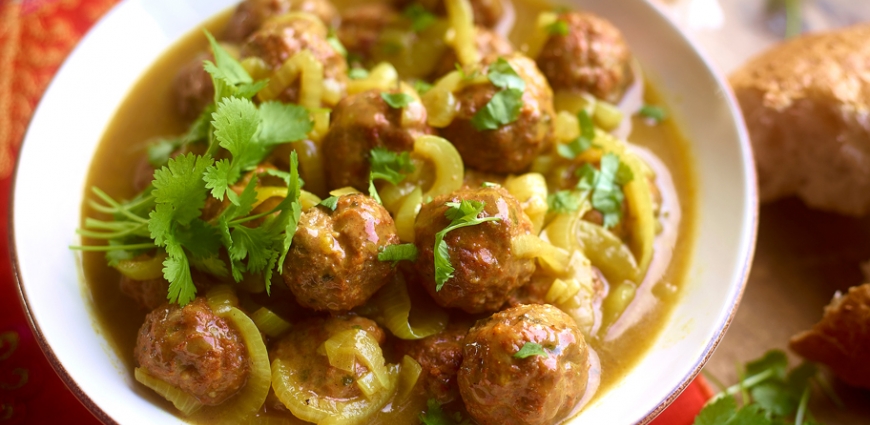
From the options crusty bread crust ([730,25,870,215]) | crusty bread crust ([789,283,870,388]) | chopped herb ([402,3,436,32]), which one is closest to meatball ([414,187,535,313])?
chopped herb ([402,3,436,32])

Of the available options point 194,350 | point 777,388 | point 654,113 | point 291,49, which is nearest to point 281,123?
point 291,49

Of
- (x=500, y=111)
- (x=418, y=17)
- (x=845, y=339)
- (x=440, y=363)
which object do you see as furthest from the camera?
(x=418, y=17)

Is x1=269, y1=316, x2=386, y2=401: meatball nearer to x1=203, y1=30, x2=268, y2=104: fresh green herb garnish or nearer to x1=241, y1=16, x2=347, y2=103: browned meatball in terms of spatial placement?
x1=203, y1=30, x2=268, y2=104: fresh green herb garnish

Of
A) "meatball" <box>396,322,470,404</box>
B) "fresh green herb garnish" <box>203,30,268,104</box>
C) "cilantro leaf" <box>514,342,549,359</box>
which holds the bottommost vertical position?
"meatball" <box>396,322,470,404</box>

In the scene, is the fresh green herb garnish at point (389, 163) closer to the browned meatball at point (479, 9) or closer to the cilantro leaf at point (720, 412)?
the browned meatball at point (479, 9)

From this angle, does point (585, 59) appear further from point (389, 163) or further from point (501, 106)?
point (389, 163)

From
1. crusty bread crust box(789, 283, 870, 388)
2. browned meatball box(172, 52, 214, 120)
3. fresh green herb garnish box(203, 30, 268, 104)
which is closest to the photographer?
fresh green herb garnish box(203, 30, 268, 104)

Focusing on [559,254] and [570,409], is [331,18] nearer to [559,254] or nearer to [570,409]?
[559,254]

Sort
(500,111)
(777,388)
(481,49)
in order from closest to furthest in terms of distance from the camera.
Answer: (500,111)
(777,388)
(481,49)
